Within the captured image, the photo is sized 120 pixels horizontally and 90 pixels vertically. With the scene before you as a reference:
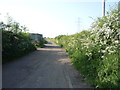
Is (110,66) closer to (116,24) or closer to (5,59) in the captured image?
(116,24)

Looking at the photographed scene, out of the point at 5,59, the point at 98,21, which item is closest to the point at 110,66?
the point at 98,21

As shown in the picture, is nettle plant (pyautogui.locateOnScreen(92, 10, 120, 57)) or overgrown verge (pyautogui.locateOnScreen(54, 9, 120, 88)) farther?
nettle plant (pyautogui.locateOnScreen(92, 10, 120, 57))

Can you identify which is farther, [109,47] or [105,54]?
[105,54]

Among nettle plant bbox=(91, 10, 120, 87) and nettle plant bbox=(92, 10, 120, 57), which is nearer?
nettle plant bbox=(91, 10, 120, 87)

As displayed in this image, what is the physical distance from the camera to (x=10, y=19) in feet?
64.9

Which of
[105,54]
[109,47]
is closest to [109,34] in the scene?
[109,47]

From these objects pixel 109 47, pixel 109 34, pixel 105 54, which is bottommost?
pixel 105 54

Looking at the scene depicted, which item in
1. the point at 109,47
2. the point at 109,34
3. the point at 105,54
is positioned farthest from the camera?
the point at 109,34

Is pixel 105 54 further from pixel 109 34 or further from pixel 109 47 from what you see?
pixel 109 34

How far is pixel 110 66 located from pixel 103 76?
0.53m

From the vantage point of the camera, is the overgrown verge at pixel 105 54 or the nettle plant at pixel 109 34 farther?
the nettle plant at pixel 109 34

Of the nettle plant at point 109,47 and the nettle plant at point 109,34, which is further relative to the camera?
the nettle plant at point 109,34

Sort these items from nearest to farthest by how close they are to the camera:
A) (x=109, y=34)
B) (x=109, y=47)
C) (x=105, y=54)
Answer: (x=109, y=47)
(x=105, y=54)
(x=109, y=34)

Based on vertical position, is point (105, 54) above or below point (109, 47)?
below
